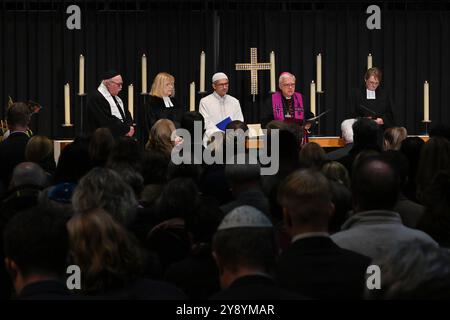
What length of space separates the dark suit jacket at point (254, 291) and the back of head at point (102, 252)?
338mm

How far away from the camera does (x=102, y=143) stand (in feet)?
20.5

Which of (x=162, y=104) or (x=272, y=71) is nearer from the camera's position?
(x=162, y=104)

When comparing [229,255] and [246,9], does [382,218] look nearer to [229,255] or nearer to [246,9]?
[229,255]

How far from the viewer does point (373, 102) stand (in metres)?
12.0

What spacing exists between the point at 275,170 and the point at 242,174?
844mm

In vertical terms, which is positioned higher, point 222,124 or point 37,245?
point 222,124

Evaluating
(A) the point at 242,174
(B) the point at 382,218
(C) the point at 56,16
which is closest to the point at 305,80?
(C) the point at 56,16

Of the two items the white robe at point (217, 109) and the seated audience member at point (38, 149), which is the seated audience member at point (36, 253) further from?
the white robe at point (217, 109)

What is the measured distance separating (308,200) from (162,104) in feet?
25.7

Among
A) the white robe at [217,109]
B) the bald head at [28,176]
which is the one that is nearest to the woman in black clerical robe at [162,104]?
the white robe at [217,109]

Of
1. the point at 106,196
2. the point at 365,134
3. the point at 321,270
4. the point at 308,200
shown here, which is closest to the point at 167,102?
the point at 365,134

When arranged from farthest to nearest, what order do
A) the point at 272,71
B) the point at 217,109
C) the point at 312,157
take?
1. the point at 272,71
2. the point at 217,109
3. the point at 312,157

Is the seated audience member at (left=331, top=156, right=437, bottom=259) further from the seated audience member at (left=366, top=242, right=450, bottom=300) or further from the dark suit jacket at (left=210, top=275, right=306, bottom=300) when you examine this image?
the seated audience member at (left=366, top=242, right=450, bottom=300)

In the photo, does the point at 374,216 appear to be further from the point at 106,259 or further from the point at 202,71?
the point at 202,71
